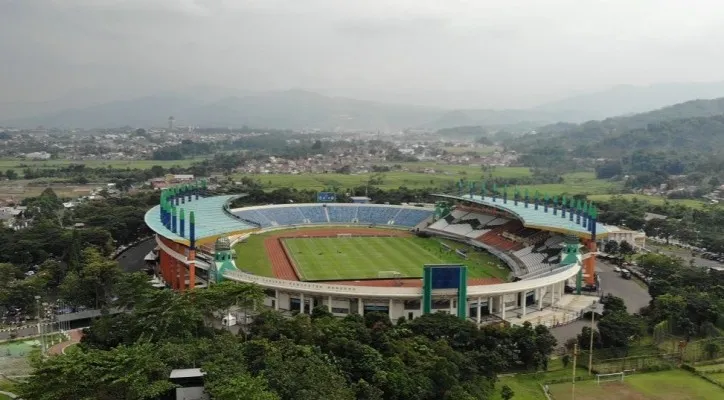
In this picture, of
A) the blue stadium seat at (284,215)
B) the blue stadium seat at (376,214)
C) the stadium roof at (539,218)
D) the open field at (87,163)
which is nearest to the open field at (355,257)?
the stadium roof at (539,218)

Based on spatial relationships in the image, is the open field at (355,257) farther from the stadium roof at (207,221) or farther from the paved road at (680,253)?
the paved road at (680,253)

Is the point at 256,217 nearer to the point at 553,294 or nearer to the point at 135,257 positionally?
the point at 135,257

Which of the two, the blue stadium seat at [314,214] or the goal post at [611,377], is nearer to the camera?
the goal post at [611,377]

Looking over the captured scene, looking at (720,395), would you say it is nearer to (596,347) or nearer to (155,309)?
(596,347)

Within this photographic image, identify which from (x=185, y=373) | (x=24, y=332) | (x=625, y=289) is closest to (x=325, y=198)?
(x=625, y=289)

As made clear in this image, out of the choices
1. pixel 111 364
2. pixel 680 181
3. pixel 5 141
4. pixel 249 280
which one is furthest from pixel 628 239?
pixel 5 141
